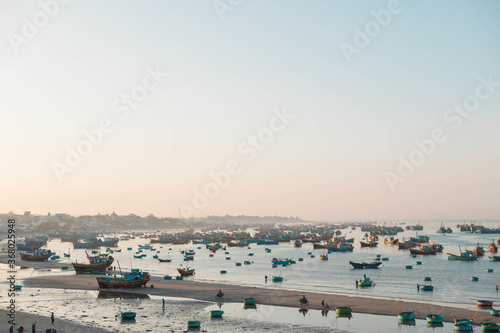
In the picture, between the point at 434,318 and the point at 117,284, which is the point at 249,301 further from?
the point at 117,284

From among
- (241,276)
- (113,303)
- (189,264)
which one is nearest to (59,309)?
(113,303)

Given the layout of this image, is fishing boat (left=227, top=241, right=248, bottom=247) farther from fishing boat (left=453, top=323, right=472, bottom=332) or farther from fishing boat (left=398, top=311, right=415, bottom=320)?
fishing boat (left=453, top=323, right=472, bottom=332)

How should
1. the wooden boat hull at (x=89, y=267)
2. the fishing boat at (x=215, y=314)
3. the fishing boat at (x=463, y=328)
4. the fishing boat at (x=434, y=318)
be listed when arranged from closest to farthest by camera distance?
the fishing boat at (x=463, y=328)
the fishing boat at (x=434, y=318)
the fishing boat at (x=215, y=314)
the wooden boat hull at (x=89, y=267)

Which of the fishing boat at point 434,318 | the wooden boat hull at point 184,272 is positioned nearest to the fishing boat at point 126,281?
the wooden boat hull at point 184,272

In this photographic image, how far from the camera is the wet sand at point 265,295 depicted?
4500 centimetres

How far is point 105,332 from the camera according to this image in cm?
3575

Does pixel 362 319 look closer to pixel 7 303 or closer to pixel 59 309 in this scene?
pixel 59 309

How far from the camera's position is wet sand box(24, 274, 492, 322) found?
148ft

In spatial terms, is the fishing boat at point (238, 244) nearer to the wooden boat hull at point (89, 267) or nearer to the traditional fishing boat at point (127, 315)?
the wooden boat hull at point (89, 267)

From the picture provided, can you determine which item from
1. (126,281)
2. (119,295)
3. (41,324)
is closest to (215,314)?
(41,324)

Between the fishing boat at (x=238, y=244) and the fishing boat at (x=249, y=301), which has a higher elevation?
the fishing boat at (x=249, y=301)

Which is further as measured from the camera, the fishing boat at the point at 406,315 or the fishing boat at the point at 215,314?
the fishing boat at the point at 215,314

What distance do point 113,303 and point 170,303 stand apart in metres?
6.39

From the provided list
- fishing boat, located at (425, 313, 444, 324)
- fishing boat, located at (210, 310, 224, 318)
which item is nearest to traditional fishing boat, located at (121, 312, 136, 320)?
fishing boat, located at (210, 310, 224, 318)
